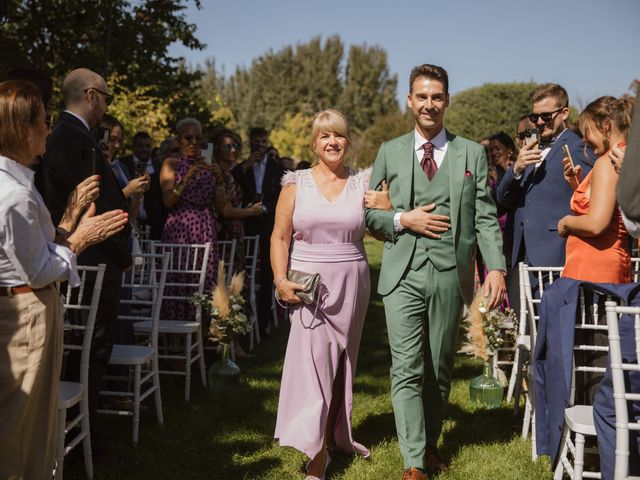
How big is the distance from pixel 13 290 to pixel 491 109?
95.2ft

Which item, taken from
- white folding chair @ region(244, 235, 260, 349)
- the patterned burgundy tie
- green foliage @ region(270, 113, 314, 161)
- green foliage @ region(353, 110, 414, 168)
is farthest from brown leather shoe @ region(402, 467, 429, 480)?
green foliage @ region(270, 113, 314, 161)

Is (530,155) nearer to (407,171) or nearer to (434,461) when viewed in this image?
(407,171)

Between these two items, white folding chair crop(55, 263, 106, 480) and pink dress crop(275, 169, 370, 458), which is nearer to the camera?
white folding chair crop(55, 263, 106, 480)

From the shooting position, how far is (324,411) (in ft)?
14.5

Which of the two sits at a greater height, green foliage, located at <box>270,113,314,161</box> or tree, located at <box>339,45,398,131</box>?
tree, located at <box>339,45,398,131</box>

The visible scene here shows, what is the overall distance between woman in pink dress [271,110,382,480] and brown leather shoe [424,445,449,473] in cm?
65

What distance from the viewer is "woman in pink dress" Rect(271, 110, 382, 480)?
4.46 metres

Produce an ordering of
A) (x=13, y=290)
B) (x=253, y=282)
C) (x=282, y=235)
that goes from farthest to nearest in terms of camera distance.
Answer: (x=253, y=282) → (x=282, y=235) → (x=13, y=290)

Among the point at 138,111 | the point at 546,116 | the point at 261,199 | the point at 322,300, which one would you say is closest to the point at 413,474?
the point at 322,300

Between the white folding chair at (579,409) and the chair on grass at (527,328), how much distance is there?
692 mm

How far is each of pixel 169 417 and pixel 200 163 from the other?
2.42 metres

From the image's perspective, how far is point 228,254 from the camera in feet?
26.5

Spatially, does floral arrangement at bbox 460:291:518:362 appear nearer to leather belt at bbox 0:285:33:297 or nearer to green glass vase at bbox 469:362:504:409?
green glass vase at bbox 469:362:504:409

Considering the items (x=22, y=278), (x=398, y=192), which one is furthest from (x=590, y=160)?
(x=22, y=278)
